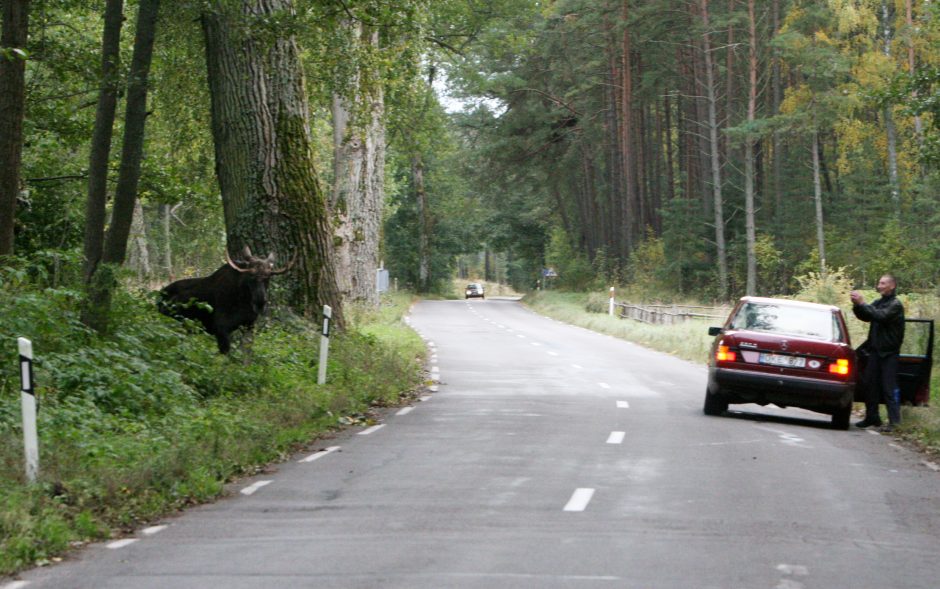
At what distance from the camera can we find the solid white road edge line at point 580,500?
933 centimetres

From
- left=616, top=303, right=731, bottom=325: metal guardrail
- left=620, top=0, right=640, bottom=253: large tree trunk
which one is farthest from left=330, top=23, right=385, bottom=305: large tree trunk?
left=620, top=0, right=640, bottom=253: large tree trunk

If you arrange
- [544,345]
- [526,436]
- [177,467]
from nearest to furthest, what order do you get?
[177,467] < [526,436] < [544,345]

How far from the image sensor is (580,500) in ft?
31.7

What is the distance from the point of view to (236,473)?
11.2m

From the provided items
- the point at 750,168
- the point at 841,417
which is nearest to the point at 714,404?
the point at 841,417

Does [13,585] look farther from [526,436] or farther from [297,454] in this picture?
[526,436]

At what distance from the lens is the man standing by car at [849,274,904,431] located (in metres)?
16.3

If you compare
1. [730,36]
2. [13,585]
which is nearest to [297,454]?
[13,585]

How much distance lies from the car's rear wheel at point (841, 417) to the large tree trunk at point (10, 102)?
423 inches

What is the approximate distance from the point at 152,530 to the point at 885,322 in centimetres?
1080

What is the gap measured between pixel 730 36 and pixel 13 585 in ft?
158

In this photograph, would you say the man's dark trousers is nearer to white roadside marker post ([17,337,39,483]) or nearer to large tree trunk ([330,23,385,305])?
white roadside marker post ([17,337,39,483])

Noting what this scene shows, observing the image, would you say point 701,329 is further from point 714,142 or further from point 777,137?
point 777,137

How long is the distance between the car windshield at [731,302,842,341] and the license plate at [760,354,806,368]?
45cm
